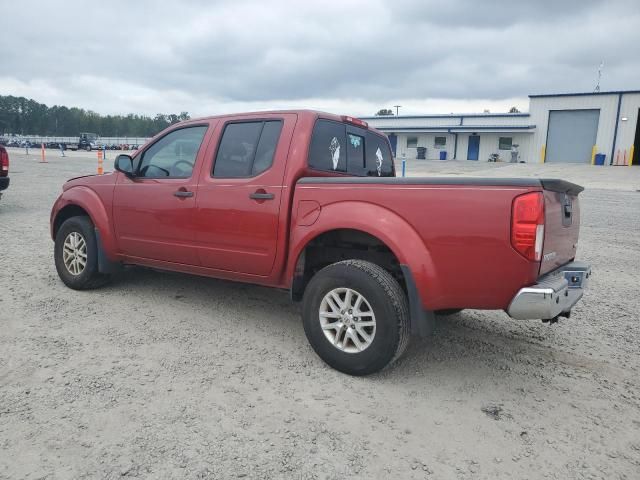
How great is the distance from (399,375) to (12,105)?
16310cm

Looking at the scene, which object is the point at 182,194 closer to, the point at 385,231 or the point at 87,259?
the point at 87,259

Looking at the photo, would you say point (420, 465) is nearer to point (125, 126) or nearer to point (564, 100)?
point (564, 100)

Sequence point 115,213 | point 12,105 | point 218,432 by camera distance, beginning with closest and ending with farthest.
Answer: point 218,432
point 115,213
point 12,105

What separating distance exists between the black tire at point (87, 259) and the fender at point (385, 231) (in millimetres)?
2554

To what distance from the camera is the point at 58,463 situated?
7.91ft

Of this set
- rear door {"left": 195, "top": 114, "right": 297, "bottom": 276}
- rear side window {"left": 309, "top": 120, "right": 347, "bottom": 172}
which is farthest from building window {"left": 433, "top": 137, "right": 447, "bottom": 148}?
rear door {"left": 195, "top": 114, "right": 297, "bottom": 276}

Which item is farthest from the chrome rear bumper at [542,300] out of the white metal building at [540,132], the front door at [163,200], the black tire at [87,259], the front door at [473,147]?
the front door at [473,147]

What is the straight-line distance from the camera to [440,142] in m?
43.8

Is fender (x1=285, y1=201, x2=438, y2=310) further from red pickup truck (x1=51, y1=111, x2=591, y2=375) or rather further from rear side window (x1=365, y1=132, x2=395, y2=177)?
rear side window (x1=365, y1=132, x2=395, y2=177)

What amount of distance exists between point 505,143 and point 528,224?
40581 mm

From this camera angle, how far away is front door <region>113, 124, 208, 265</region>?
4.36 metres

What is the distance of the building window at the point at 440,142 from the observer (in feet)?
142

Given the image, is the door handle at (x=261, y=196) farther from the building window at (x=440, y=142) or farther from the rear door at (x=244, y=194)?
the building window at (x=440, y=142)

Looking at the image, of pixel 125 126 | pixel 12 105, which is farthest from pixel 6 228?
pixel 12 105
